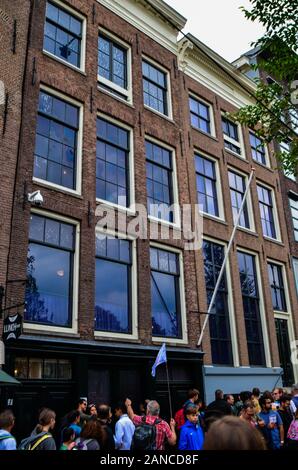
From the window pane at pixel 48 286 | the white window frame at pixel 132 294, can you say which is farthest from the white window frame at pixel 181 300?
the window pane at pixel 48 286

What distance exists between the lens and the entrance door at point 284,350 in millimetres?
17781

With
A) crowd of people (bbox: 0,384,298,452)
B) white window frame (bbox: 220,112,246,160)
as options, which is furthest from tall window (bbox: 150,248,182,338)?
white window frame (bbox: 220,112,246,160)

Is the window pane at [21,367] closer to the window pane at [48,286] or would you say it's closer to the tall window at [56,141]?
the window pane at [48,286]

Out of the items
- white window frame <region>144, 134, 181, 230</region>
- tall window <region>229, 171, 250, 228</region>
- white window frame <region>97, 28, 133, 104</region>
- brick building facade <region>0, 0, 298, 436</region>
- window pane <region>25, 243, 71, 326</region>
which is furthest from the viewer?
tall window <region>229, 171, 250, 228</region>

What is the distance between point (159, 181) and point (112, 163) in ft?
7.09

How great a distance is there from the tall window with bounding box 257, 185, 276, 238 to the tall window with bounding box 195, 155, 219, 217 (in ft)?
11.8

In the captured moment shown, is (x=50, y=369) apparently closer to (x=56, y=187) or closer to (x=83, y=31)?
(x=56, y=187)

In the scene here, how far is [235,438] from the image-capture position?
1990 mm

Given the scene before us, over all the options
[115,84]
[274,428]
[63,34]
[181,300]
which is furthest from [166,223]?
[274,428]

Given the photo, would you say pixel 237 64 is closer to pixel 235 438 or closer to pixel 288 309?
pixel 288 309

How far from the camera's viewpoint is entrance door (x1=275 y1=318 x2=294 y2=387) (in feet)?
58.3

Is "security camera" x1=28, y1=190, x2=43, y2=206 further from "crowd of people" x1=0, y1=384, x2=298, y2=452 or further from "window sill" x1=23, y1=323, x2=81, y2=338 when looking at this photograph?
"crowd of people" x1=0, y1=384, x2=298, y2=452
